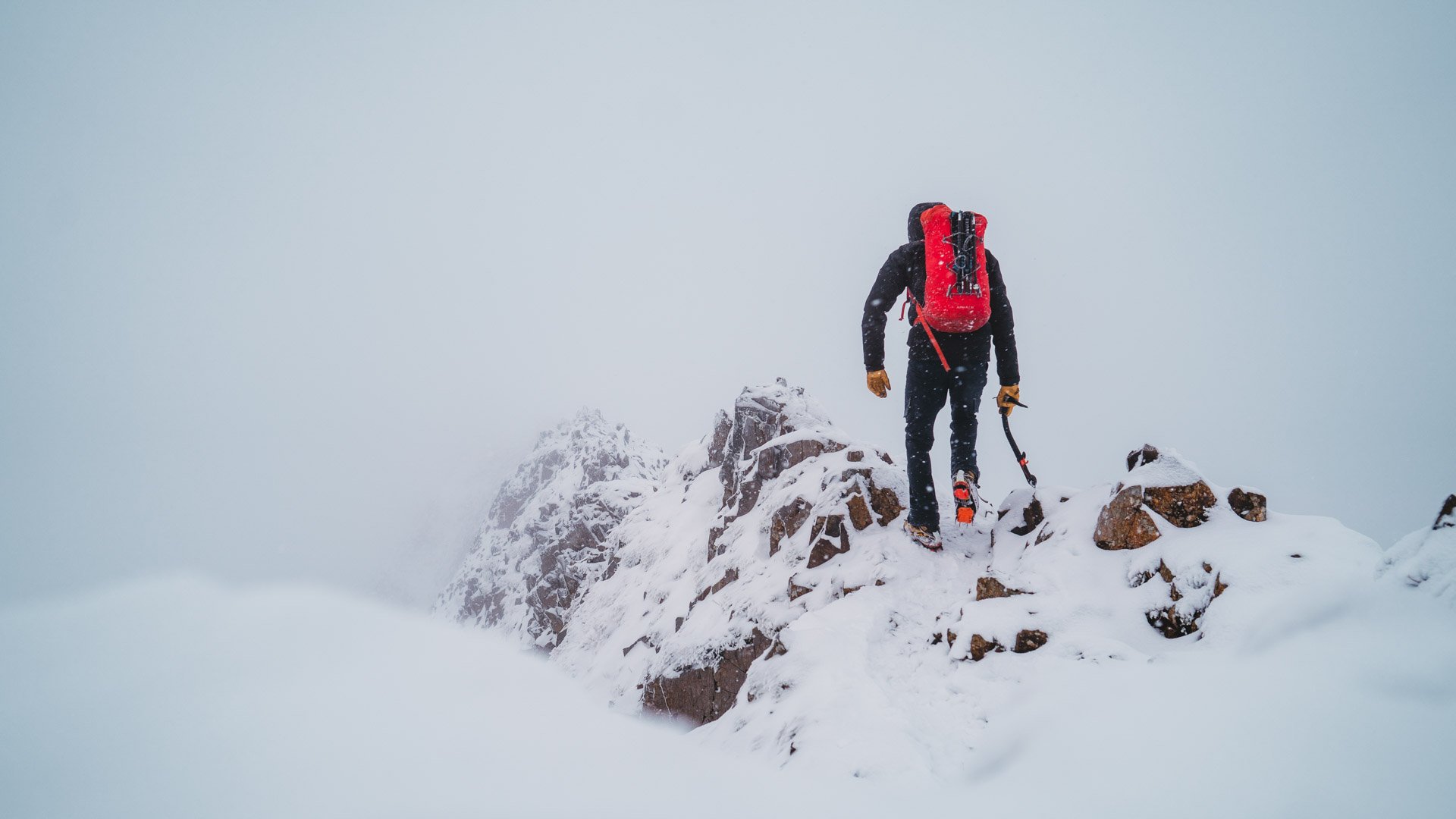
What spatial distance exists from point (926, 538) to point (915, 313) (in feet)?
9.38

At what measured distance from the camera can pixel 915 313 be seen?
6.30 metres

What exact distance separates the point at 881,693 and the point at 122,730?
4349 mm

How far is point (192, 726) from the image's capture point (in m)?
2.09

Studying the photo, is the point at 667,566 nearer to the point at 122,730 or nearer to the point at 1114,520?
the point at 1114,520

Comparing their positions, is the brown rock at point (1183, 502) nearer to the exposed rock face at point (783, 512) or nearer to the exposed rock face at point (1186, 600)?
the exposed rock face at point (1186, 600)

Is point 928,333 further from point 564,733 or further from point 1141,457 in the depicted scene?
point 564,733

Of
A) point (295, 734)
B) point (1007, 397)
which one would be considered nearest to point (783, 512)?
point (1007, 397)

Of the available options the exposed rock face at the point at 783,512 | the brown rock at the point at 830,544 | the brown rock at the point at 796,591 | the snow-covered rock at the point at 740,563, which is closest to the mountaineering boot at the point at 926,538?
the snow-covered rock at the point at 740,563

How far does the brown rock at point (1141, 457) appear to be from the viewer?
5973mm

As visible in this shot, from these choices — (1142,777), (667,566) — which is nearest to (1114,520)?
(1142,777)

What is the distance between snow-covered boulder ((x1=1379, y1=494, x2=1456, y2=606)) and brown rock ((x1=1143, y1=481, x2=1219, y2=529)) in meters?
2.18

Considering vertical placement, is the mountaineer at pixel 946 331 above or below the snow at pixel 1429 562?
above

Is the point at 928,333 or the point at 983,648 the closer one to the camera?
the point at 983,648

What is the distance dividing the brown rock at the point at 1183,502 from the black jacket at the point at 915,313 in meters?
1.76
